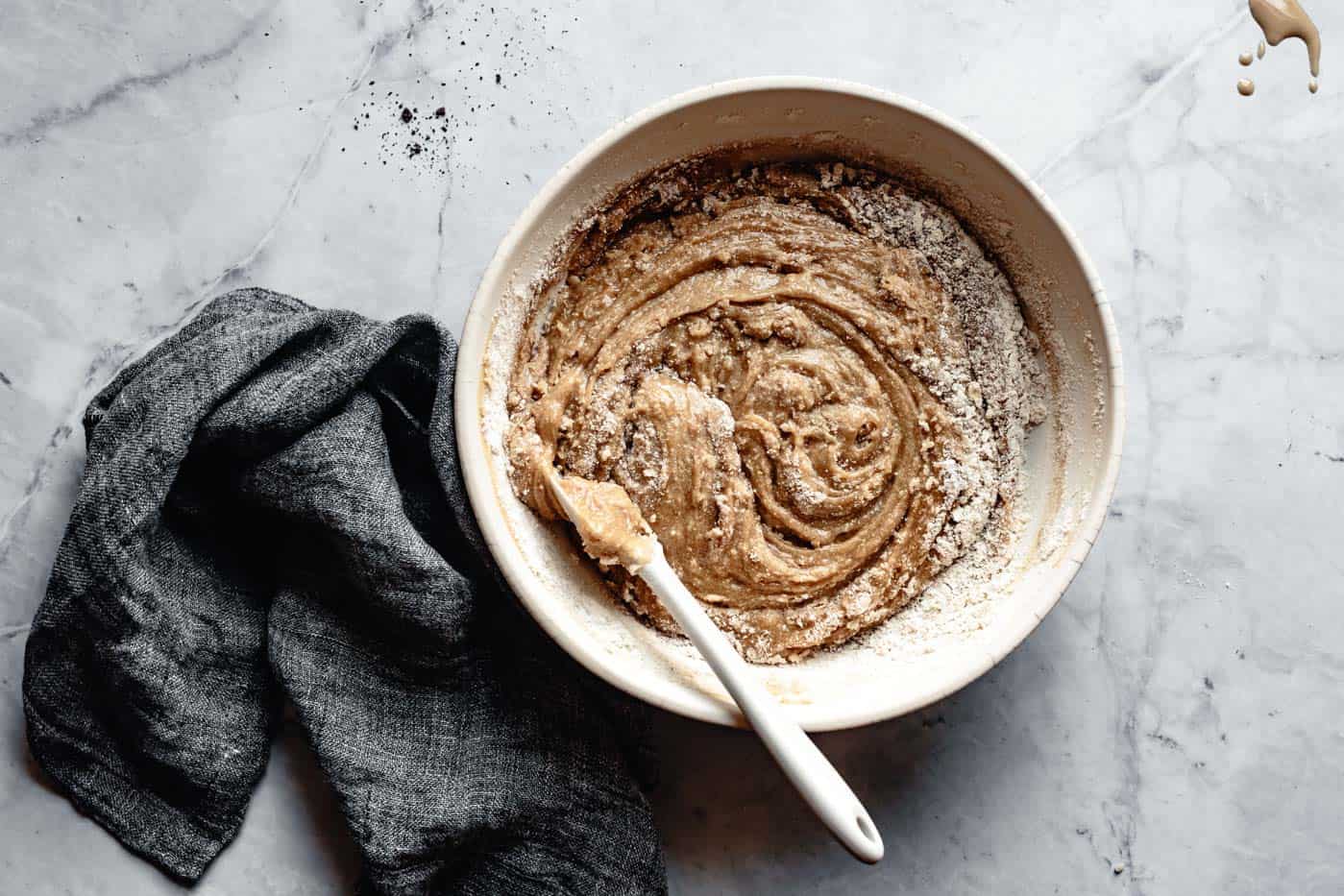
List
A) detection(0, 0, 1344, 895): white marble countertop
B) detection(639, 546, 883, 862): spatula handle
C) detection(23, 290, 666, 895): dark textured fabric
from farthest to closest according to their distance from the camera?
detection(0, 0, 1344, 895): white marble countertop < detection(23, 290, 666, 895): dark textured fabric < detection(639, 546, 883, 862): spatula handle

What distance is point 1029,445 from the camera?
6.38ft

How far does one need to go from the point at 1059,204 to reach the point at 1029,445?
1.66 feet

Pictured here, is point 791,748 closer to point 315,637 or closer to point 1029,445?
point 1029,445

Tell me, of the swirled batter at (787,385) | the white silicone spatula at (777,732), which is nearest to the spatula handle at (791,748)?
the white silicone spatula at (777,732)

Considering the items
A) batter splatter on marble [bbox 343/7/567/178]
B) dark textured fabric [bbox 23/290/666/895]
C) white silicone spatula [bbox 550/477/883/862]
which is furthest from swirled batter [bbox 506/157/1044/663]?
batter splatter on marble [bbox 343/7/567/178]

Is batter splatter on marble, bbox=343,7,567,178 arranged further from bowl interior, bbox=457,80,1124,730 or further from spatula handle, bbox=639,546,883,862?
spatula handle, bbox=639,546,883,862

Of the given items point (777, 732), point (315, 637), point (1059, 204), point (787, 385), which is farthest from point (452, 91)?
point (777, 732)

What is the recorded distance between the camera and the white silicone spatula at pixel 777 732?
1.62 meters

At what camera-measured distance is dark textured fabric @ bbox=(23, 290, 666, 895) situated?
183 centimetres

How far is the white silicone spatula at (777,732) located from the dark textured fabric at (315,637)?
327mm

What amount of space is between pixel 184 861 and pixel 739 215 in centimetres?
156

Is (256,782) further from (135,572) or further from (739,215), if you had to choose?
(739,215)

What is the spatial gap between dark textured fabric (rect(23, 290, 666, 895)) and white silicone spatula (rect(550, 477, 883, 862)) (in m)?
0.33

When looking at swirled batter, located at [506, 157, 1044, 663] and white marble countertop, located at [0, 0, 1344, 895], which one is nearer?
swirled batter, located at [506, 157, 1044, 663]
